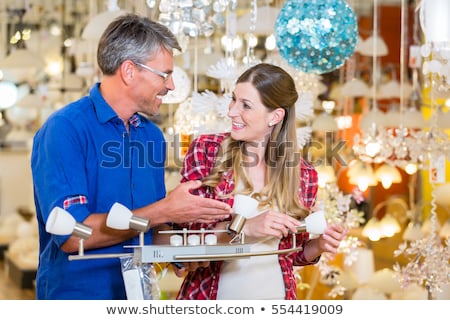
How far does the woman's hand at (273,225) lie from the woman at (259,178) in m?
0.13

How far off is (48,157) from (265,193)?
2.36 ft

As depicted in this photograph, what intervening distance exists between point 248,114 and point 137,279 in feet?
2.57

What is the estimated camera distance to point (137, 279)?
6.95 ft

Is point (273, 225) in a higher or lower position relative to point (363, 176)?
higher

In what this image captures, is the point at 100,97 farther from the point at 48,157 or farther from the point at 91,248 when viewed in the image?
the point at 91,248

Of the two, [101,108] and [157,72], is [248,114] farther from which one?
[101,108]

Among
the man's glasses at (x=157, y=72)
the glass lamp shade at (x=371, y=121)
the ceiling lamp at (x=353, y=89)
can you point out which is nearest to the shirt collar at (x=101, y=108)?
the man's glasses at (x=157, y=72)

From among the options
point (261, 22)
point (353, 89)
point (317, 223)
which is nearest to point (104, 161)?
point (317, 223)

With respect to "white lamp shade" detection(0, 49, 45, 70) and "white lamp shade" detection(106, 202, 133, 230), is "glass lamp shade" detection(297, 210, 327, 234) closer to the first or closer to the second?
"white lamp shade" detection(106, 202, 133, 230)

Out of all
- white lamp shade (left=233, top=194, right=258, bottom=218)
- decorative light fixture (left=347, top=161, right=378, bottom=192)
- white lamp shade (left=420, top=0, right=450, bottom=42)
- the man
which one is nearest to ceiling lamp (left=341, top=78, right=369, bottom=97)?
decorative light fixture (left=347, top=161, right=378, bottom=192)

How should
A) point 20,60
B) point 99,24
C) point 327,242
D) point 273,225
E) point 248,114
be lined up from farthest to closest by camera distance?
1. point 20,60
2. point 99,24
3. point 248,114
4. point 327,242
5. point 273,225

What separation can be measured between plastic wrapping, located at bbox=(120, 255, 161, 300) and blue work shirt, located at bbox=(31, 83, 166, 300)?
0.20 metres

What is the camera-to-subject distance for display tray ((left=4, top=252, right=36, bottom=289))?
6.13 meters
